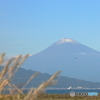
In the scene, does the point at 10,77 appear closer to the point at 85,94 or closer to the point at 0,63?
the point at 0,63

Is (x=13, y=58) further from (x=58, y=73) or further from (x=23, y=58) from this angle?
(x=58, y=73)

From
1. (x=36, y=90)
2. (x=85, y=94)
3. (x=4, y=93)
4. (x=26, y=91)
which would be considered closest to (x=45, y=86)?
(x=36, y=90)

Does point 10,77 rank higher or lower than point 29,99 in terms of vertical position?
higher

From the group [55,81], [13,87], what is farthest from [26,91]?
[55,81]

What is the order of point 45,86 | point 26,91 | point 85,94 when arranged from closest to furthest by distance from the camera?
1. point 45,86
2. point 26,91
3. point 85,94

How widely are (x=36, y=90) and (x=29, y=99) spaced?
27 centimetres

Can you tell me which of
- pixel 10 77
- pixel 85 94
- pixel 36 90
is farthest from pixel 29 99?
pixel 85 94

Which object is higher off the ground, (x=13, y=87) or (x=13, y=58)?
(x=13, y=58)

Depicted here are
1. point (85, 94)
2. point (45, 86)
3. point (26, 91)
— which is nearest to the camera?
point (45, 86)

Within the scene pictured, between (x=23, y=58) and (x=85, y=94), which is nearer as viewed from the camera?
(x=23, y=58)

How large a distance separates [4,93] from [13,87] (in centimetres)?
24

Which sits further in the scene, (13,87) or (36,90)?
(13,87)

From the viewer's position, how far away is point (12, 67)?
693cm

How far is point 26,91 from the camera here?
6840 millimetres
